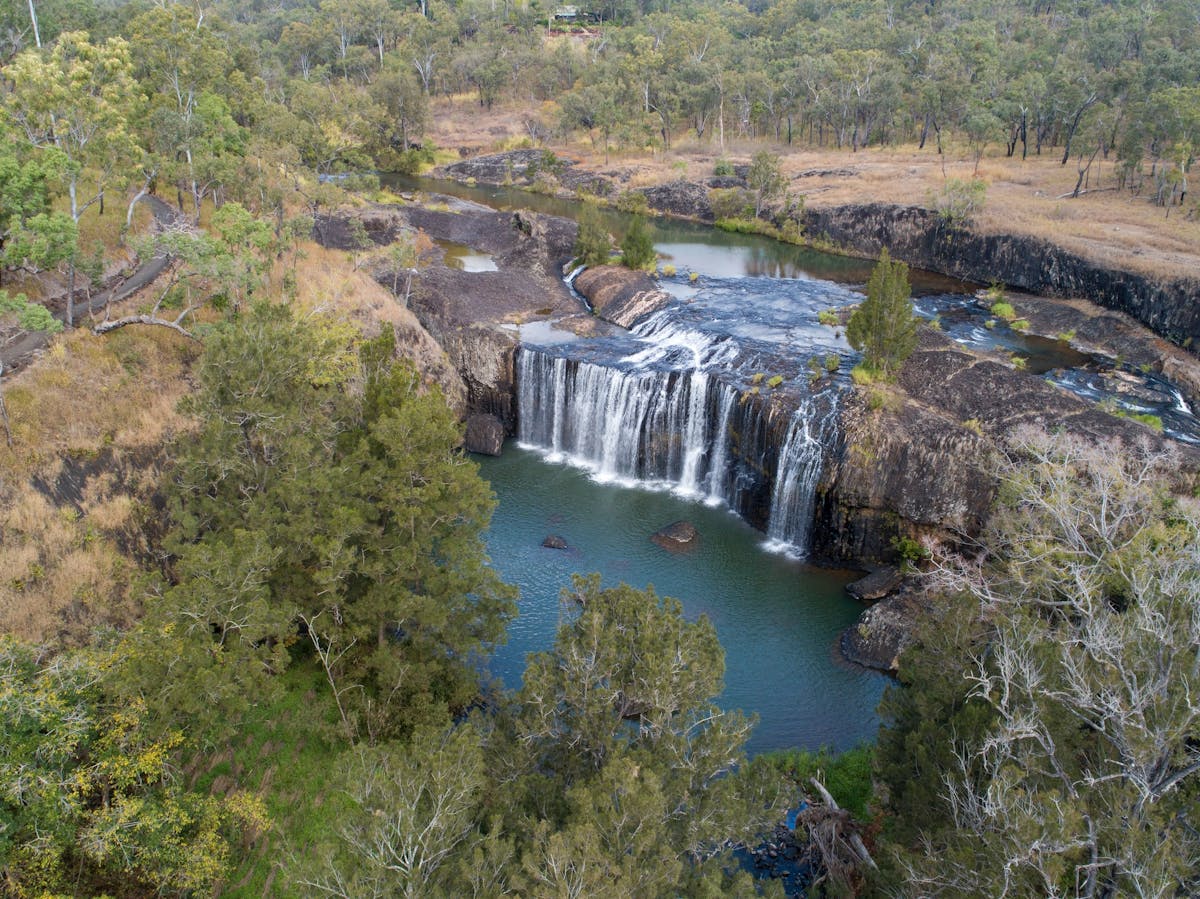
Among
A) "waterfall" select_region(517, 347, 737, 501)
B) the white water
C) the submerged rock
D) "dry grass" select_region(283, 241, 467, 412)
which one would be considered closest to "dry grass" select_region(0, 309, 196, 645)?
"dry grass" select_region(283, 241, 467, 412)

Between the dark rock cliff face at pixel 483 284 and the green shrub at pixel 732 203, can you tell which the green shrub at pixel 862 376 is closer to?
the dark rock cliff face at pixel 483 284

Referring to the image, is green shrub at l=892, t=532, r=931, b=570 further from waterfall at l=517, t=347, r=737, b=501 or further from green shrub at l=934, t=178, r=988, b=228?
green shrub at l=934, t=178, r=988, b=228

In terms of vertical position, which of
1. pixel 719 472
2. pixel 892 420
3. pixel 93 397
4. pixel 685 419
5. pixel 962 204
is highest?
pixel 962 204

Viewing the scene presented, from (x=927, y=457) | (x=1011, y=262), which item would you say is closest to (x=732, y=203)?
(x=1011, y=262)

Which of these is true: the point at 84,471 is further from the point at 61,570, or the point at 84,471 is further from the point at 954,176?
the point at 954,176

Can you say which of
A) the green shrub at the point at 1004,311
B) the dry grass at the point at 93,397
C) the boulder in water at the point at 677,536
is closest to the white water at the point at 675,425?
the boulder in water at the point at 677,536

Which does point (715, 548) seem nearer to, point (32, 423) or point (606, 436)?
point (606, 436)
